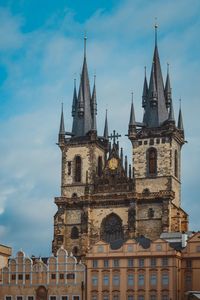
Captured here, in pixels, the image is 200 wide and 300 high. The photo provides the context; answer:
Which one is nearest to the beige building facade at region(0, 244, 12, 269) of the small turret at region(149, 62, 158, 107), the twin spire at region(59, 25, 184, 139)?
the twin spire at region(59, 25, 184, 139)

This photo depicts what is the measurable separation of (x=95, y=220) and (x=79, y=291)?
21.5 m

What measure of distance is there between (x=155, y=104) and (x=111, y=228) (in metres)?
19.1

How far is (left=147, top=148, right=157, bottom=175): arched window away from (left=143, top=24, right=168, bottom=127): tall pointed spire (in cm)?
400

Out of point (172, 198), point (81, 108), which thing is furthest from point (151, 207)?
point (81, 108)

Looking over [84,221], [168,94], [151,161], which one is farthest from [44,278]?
[168,94]

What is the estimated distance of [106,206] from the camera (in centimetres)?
11162

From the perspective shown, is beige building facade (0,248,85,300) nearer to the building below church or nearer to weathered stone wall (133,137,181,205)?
the building below church

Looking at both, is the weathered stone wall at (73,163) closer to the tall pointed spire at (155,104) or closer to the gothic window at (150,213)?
the tall pointed spire at (155,104)

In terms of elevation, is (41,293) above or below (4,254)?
below

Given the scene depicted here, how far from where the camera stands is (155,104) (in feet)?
375

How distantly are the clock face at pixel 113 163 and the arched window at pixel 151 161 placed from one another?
530cm

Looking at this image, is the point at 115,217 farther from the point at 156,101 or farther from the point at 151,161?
the point at 156,101

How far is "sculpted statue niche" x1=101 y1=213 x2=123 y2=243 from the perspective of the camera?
110 m

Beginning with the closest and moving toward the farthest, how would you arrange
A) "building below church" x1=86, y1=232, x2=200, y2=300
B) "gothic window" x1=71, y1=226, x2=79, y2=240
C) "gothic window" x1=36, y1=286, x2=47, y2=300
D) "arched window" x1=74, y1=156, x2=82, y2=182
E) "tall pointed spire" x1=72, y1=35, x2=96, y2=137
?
"building below church" x1=86, y1=232, x2=200, y2=300 → "gothic window" x1=36, y1=286, x2=47, y2=300 → "gothic window" x1=71, y1=226, x2=79, y2=240 → "arched window" x1=74, y1=156, x2=82, y2=182 → "tall pointed spire" x1=72, y1=35, x2=96, y2=137
